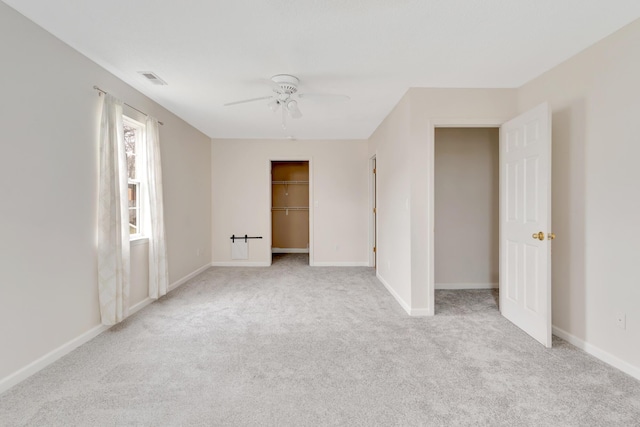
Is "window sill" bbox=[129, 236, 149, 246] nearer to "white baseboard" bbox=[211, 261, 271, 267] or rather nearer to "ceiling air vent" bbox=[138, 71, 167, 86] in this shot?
"ceiling air vent" bbox=[138, 71, 167, 86]

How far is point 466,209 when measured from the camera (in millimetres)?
4266

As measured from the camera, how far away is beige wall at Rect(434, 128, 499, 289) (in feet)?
13.8

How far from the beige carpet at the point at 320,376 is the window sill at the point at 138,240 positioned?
31.1 inches

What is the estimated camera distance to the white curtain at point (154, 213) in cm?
353

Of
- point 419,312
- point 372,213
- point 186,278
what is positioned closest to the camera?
point 419,312

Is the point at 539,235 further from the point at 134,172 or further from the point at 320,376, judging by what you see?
the point at 134,172

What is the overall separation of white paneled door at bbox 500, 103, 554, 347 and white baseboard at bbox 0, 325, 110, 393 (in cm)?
393

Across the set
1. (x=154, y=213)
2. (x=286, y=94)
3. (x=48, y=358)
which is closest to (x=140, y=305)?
(x=154, y=213)

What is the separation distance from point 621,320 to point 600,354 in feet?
1.12

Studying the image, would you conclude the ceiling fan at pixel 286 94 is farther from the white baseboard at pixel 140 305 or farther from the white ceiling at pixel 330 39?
the white baseboard at pixel 140 305

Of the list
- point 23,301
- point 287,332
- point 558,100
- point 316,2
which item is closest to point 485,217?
point 558,100

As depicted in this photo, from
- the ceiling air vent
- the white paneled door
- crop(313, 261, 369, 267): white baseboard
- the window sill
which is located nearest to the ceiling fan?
the ceiling air vent

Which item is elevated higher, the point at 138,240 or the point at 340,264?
the point at 138,240

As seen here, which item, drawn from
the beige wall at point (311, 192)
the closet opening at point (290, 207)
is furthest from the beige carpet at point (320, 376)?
the closet opening at point (290, 207)
